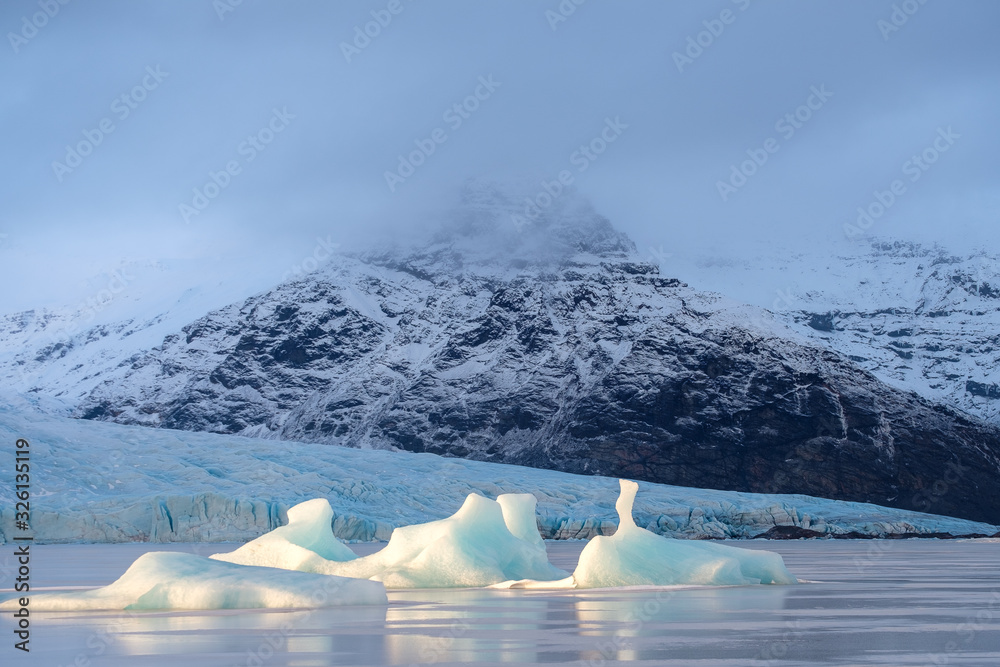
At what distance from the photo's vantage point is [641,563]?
22.4 meters

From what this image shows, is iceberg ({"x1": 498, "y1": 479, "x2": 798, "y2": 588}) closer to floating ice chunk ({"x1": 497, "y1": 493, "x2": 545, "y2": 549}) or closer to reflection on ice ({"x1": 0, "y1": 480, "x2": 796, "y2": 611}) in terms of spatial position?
reflection on ice ({"x1": 0, "y1": 480, "x2": 796, "y2": 611})

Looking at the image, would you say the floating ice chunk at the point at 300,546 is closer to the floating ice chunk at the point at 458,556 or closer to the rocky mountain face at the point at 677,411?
the floating ice chunk at the point at 458,556

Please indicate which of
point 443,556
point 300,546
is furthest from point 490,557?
point 300,546

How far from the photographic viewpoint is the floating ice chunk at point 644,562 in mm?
22281

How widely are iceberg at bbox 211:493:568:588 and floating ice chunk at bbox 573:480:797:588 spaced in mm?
2200

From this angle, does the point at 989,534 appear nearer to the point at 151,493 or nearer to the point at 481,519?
the point at 151,493

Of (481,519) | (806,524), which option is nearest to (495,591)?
(481,519)

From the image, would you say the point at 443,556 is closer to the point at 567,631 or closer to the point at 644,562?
the point at 644,562

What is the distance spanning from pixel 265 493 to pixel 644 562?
33722 mm

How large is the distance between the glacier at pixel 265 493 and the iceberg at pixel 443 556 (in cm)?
2422

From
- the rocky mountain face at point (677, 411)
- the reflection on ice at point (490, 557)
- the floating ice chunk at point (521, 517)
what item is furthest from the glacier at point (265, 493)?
the rocky mountain face at point (677, 411)

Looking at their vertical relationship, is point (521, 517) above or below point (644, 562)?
above

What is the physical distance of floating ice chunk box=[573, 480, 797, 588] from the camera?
73.1ft

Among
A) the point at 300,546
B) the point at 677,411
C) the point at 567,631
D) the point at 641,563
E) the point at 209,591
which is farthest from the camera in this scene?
the point at 677,411
